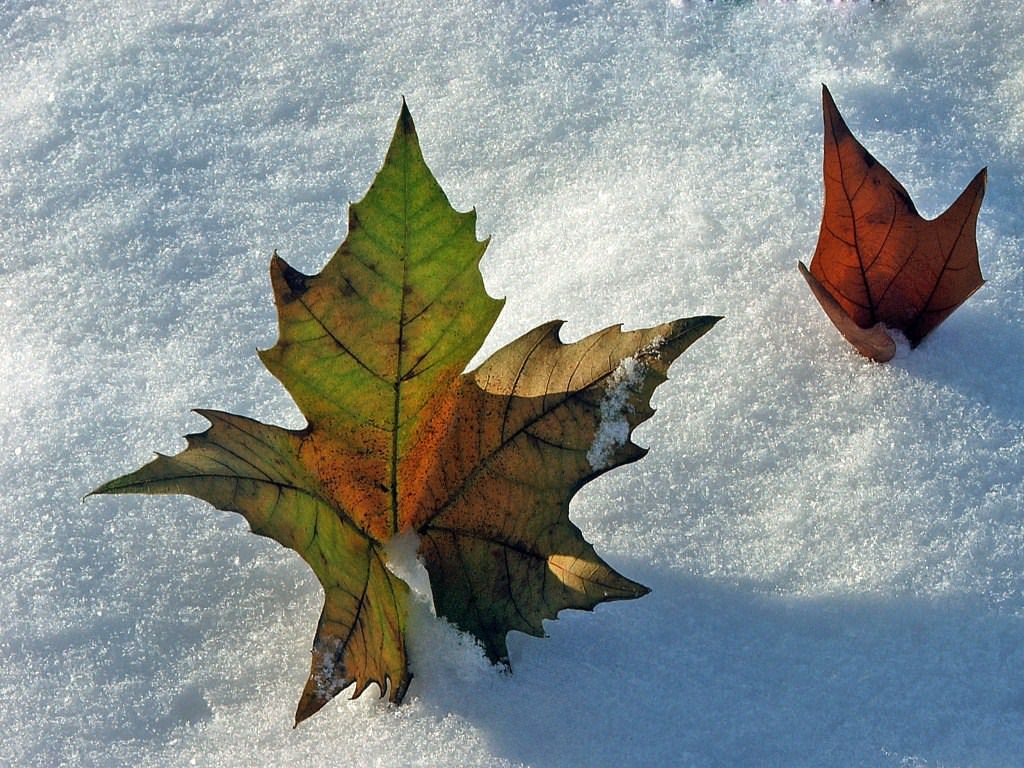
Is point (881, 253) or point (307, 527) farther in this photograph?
point (881, 253)

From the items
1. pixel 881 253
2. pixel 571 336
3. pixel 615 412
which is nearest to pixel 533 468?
pixel 615 412

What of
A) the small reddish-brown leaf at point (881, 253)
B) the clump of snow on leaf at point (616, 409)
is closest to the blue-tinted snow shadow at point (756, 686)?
the clump of snow on leaf at point (616, 409)

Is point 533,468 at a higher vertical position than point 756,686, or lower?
higher

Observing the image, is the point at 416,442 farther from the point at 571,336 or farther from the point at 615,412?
the point at 571,336

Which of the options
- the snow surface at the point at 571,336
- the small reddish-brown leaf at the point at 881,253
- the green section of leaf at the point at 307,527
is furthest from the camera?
the small reddish-brown leaf at the point at 881,253

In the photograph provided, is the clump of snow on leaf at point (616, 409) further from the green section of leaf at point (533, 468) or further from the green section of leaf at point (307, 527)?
the green section of leaf at point (307, 527)

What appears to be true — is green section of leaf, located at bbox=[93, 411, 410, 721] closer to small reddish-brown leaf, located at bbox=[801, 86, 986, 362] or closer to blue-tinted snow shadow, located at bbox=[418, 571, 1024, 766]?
blue-tinted snow shadow, located at bbox=[418, 571, 1024, 766]
